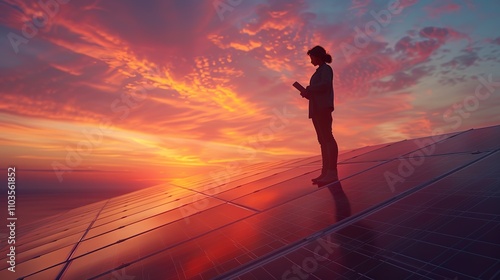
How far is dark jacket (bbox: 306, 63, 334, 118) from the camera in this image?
4.59m

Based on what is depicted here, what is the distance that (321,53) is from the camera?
4898 mm

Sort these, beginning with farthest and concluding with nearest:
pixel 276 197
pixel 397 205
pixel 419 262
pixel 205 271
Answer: pixel 276 197 < pixel 397 205 < pixel 205 271 < pixel 419 262

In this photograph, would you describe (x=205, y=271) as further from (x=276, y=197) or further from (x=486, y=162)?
(x=486, y=162)

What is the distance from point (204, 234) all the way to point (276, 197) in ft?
5.02

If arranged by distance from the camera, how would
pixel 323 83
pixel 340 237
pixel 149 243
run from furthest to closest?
pixel 323 83 < pixel 149 243 < pixel 340 237

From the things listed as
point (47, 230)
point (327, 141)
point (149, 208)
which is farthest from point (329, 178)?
point (47, 230)

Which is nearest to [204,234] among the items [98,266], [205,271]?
[205,271]

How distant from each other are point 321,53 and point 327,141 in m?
1.71

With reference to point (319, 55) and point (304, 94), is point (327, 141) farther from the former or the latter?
point (319, 55)

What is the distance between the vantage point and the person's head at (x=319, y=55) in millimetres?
4883

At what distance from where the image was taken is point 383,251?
1742 millimetres

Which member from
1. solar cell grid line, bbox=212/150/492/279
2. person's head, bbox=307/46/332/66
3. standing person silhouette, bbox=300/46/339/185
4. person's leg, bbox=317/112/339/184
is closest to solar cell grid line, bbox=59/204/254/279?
solar cell grid line, bbox=212/150/492/279

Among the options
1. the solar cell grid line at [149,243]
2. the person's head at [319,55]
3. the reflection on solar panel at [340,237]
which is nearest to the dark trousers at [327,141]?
the reflection on solar panel at [340,237]

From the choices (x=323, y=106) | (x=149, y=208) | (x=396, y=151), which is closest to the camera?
(x=323, y=106)
